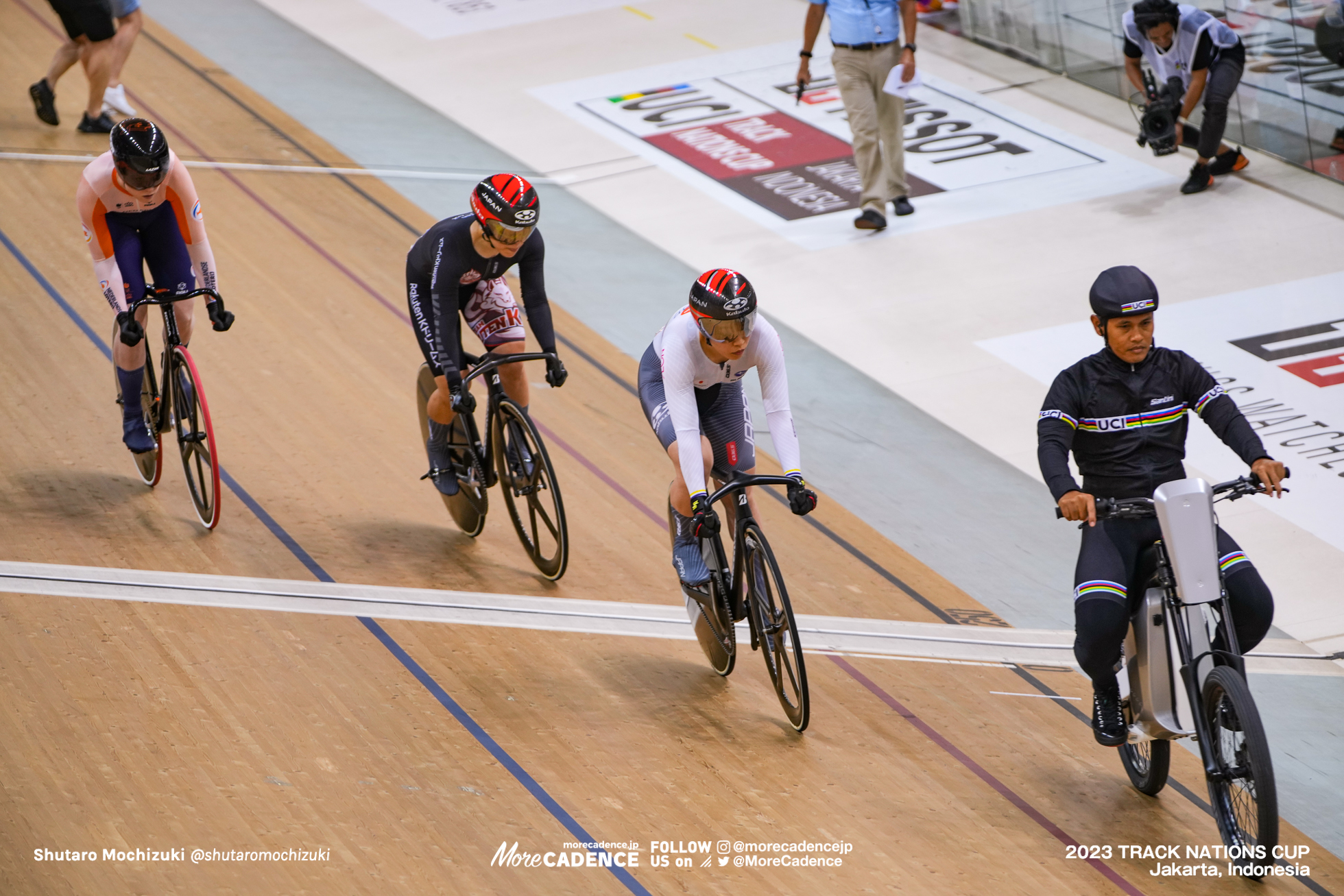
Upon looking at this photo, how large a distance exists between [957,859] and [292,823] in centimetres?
185

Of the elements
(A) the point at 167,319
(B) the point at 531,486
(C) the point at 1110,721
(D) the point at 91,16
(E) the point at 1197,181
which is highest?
(D) the point at 91,16

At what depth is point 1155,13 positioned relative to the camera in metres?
8.79

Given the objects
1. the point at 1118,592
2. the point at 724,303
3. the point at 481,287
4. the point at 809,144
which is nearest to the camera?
the point at 1118,592

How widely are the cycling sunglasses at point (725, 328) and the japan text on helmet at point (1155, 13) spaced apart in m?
5.84

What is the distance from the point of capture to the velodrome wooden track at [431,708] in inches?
155

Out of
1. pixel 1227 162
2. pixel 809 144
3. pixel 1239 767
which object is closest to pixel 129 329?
pixel 1239 767

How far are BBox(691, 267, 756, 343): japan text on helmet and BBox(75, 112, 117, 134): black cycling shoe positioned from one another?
6948mm

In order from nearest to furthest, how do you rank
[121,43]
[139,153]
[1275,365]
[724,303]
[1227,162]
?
1. [724,303]
2. [139,153]
3. [1275,365]
4. [1227,162]
5. [121,43]

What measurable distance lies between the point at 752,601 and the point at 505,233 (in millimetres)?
1453

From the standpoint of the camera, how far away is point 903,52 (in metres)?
8.58

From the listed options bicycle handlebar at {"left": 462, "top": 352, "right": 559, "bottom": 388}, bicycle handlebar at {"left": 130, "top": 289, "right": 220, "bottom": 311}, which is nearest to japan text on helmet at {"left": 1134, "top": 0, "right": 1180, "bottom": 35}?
bicycle handlebar at {"left": 462, "top": 352, "right": 559, "bottom": 388}

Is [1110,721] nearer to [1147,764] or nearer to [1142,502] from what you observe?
[1147,764]

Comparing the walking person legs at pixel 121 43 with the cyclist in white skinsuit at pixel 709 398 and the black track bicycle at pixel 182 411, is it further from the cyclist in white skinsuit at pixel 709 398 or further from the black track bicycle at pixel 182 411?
the cyclist in white skinsuit at pixel 709 398

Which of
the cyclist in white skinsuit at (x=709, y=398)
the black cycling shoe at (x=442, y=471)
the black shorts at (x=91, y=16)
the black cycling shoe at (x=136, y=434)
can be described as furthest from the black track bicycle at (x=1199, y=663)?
the black shorts at (x=91, y=16)
